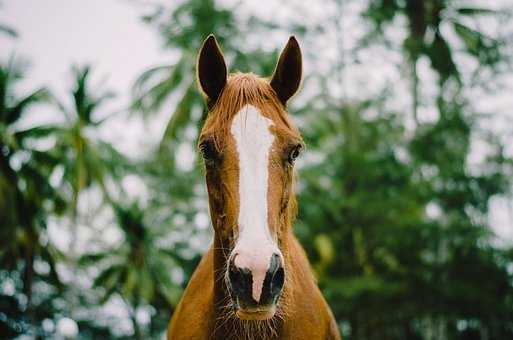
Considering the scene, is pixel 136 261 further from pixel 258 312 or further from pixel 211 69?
pixel 258 312

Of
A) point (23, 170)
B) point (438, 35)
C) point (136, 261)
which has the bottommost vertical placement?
point (136, 261)

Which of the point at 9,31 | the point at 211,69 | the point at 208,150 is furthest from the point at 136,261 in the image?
the point at 208,150

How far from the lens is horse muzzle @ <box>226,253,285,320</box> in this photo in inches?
99.2

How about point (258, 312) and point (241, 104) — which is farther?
point (241, 104)

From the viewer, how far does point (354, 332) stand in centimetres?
2264

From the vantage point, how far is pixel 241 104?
324cm

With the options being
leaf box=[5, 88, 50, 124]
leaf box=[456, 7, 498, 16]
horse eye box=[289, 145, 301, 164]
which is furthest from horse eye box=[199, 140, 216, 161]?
leaf box=[5, 88, 50, 124]

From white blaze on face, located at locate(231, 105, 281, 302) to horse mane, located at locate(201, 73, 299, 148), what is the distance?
58 millimetres

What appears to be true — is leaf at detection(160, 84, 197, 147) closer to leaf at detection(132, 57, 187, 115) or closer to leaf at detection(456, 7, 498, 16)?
leaf at detection(132, 57, 187, 115)

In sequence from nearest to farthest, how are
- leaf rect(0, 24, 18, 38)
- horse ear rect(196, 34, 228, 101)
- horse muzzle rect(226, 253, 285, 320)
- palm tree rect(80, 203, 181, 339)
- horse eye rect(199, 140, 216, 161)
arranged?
horse muzzle rect(226, 253, 285, 320)
horse eye rect(199, 140, 216, 161)
horse ear rect(196, 34, 228, 101)
leaf rect(0, 24, 18, 38)
palm tree rect(80, 203, 181, 339)

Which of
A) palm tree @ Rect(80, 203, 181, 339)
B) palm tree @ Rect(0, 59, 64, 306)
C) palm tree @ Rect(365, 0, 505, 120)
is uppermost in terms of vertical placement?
palm tree @ Rect(365, 0, 505, 120)

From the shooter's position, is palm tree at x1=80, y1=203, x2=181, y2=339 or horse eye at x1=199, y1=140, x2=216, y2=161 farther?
palm tree at x1=80, y1=203, x2=181, y2=339

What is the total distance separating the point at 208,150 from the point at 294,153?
52 centimetres

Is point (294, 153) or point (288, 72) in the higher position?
point (288, 72)
